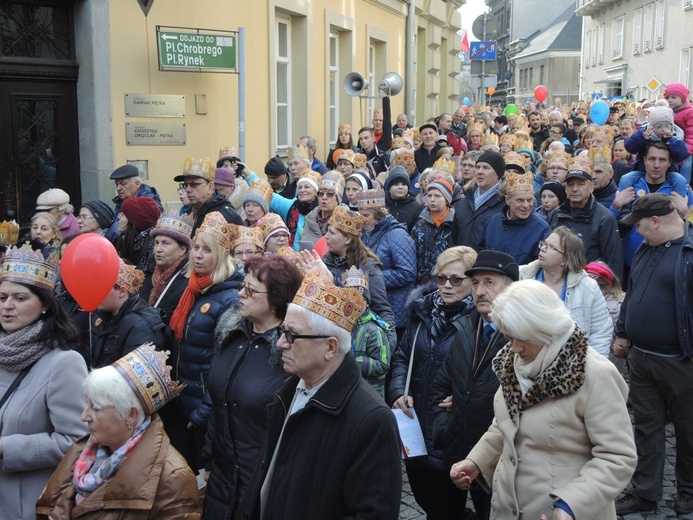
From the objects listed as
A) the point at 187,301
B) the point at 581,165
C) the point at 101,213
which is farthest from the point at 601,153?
the point at 187,301

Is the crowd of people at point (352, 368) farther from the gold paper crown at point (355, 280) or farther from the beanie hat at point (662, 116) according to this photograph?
the beanie hat at point (662, 116)

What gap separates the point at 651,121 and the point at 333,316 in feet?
18.3

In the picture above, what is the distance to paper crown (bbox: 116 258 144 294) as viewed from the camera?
4.90m

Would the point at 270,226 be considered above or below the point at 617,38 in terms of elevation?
below

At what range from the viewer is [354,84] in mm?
16062

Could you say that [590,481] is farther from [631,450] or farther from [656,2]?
[656,2]

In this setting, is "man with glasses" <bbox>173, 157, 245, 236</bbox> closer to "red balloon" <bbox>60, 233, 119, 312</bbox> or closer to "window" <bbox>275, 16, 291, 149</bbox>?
"red balloon" <bbox>60, 233, 119, 312</bbox>

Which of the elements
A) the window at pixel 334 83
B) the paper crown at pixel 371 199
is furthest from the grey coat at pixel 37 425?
the window at pixel 334 83

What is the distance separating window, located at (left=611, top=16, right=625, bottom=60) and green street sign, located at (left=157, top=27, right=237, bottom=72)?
4795 cm

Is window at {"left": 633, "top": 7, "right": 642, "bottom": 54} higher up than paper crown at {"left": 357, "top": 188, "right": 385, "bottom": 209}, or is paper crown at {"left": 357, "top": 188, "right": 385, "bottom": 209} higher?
window at {"left": 633, "top": 7, "right": 642, "bottom": 54}

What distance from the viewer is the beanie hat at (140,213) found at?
7027mm

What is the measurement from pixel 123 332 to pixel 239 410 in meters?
1.26

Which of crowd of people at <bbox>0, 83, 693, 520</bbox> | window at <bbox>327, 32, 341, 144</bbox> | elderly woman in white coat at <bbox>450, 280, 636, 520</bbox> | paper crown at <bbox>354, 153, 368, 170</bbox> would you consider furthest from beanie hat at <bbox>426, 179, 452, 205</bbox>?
window at <bbox>327, 32, 341, 144</bbox>

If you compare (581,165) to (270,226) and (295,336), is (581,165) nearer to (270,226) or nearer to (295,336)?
(270,226)
